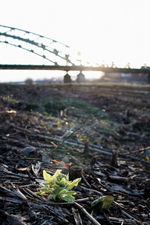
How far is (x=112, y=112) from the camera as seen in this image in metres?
9.78

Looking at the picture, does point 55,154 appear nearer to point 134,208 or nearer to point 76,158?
point 76,158

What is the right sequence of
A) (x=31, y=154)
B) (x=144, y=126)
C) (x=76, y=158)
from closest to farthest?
(x=31, y=154), (x=76, y=158), (x=144, y=126)

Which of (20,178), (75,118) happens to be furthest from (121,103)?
(20,178)

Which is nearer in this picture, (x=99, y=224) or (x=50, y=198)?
(x=99, y=224)

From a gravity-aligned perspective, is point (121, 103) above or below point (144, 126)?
above

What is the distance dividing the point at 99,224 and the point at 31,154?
196 cm

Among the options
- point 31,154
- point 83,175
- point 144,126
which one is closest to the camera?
point 83,175

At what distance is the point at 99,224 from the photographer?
2.21m

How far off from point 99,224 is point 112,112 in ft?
25.8

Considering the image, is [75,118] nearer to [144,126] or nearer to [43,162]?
[144,126]

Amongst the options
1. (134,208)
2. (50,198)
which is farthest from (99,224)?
(134,208)

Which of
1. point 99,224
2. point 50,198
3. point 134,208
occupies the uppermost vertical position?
point 50,198

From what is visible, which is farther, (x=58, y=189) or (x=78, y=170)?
(x=78, y=170)

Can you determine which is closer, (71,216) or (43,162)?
(71,216)
